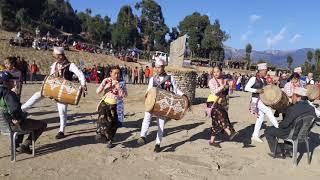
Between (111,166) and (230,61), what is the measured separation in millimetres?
75060

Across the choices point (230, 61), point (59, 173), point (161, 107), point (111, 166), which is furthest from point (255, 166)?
point (230, 61)

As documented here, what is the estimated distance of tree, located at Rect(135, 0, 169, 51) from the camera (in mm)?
87750

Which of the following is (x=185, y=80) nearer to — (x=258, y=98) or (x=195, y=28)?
(x=258, y=98)

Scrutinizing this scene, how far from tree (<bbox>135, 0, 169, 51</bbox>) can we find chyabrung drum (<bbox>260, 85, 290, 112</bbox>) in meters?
78.2

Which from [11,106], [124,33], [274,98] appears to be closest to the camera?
[11,106]

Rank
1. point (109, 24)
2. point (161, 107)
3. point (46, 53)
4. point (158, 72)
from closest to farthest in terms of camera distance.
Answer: point (161, 107) → point (158, 72) → point (46, 53) → point (109, 24)

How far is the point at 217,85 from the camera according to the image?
908 centimetres

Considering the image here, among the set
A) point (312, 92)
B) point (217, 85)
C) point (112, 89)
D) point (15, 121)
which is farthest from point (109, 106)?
point (312, 92)

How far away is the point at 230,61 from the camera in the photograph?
8131 cm

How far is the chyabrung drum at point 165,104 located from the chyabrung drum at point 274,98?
1.91m

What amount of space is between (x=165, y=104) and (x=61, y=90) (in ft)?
5.96

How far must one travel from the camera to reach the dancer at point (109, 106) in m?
8.46

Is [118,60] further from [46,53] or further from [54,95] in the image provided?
[54,95]

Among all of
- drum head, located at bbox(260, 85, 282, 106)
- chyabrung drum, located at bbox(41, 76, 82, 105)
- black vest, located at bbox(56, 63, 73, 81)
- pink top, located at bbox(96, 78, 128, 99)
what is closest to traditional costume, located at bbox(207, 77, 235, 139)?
drum head, located at bbox(260, 85, 282, 106)
